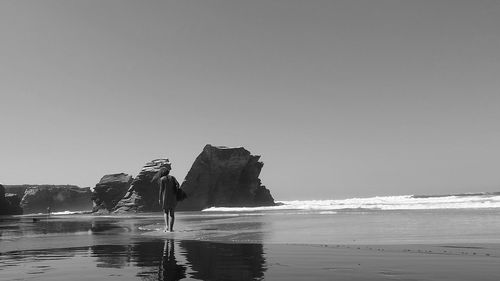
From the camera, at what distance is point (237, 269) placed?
727 centimetres

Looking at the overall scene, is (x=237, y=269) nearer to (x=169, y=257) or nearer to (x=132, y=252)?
(x=169, y=257)

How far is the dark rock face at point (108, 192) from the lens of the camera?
10081 centimetres

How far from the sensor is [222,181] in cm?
9838

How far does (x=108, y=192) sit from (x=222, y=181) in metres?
32.4

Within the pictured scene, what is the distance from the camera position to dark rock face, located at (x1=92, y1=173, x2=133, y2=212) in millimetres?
100812

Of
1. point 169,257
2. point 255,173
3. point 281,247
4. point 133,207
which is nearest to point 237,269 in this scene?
point 169,257

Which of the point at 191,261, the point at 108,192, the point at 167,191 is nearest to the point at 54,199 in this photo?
the point at 108,192

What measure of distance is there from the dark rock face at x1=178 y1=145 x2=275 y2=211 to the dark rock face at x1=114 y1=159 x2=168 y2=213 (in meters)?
7.13

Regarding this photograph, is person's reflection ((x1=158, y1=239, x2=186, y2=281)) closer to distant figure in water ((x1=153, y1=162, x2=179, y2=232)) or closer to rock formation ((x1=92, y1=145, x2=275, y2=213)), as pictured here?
distant figure in water ((x1=153, y1=162, x2=179, y2=232))

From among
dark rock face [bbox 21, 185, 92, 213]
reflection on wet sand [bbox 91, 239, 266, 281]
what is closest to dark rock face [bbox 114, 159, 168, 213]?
reflection on wet sand [bbox 91, 239, 266, 281]

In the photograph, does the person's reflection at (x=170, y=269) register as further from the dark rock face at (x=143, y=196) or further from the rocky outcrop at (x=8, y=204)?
the rocky outcrop at (x=8, y=204)

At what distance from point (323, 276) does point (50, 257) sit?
23.5 ft

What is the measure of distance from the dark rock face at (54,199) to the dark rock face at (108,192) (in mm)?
66799

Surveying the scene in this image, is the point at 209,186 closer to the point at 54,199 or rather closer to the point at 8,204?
the point at 8,204
